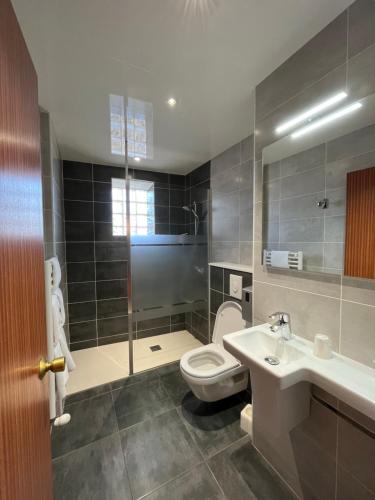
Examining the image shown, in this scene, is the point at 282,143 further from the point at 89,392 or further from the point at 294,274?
the point at 89,392

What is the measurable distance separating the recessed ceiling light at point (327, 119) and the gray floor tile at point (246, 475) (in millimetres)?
2030

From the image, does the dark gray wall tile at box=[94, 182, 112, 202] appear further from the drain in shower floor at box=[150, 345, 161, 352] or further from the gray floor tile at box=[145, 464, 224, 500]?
the gray floor tile at box=[145, 464, 224, 500]

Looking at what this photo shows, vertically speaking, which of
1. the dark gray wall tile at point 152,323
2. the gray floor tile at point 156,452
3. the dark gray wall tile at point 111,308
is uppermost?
the dark gray wall tile at point 111,308

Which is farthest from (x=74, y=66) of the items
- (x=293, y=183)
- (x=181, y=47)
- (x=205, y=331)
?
(x=205, y=331)

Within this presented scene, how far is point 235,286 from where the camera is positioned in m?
1.90

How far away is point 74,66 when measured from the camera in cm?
121

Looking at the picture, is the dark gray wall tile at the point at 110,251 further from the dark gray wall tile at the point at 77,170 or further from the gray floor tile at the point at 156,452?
the gray floor tile at the point at 156,452

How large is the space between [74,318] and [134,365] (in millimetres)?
990

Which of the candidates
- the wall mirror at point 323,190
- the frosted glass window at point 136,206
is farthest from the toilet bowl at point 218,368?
the frosted glass window at point 136,206

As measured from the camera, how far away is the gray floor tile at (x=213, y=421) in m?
1.42

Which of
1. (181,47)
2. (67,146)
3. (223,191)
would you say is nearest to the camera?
(181,47)

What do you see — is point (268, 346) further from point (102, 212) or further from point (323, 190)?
point (102, 212)

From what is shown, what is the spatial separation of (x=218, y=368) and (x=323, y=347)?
0.85 meters

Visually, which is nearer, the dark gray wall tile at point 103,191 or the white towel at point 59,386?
the white towel at point 59,386
